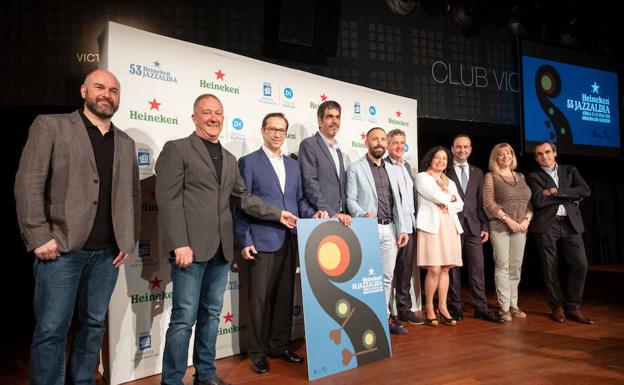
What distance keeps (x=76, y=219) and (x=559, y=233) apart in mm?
3959

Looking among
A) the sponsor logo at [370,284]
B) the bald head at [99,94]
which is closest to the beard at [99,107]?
the bald head at [99,94]

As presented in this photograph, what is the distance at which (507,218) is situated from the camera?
12.8ft

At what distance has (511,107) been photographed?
6.04 metres

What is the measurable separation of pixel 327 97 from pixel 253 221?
1681mm

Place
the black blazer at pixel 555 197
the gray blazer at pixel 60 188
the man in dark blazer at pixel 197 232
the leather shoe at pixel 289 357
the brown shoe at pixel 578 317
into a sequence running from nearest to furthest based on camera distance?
the gray blazer at pixel 60 188
the man in dark blazer at pixel 197 232
the leather shoe at pixel 289 357
the brown shoe at pixel 578 317
the black blazer at pixel 555 197

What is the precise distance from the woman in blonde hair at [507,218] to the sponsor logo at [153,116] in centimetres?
289

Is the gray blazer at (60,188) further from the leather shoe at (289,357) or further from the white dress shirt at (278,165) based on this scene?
the leather shoe at (289,357)

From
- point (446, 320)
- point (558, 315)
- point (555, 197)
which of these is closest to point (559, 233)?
point (555, 197)

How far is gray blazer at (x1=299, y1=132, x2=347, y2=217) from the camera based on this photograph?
302cm

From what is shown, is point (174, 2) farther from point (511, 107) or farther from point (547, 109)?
point (547, 109)

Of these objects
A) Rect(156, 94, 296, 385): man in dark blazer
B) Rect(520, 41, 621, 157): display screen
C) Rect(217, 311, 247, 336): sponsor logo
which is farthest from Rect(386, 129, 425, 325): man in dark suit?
Rect(520, 41, 621, 157): display screen

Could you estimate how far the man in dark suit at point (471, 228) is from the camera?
13.1 ft

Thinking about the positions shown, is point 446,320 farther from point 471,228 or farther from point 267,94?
point 267,94

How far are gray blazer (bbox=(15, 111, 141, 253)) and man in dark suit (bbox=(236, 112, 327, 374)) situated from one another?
93 cm
